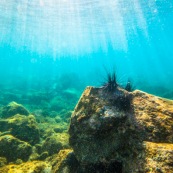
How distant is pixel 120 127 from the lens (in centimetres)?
398

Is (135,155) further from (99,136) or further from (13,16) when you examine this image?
(13,16)

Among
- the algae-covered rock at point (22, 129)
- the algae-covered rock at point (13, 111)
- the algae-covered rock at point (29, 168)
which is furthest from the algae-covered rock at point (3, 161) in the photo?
the algae-covered rock at point (13, 111)

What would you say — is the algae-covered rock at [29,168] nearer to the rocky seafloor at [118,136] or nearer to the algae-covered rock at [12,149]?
the rocky seafloor at [118,136]

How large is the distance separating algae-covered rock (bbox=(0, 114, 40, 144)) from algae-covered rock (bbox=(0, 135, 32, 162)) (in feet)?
5.17

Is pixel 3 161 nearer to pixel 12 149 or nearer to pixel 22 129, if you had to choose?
pixel 12 149

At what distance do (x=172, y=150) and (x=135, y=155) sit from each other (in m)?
0.60

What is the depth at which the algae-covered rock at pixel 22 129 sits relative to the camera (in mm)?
8430

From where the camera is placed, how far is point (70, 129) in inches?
180

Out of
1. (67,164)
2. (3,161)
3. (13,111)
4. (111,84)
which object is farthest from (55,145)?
(13,111)

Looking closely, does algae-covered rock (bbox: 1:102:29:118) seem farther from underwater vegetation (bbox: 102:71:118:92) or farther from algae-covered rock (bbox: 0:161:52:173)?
underwater vegetation (bbox: 102:71:118:92)

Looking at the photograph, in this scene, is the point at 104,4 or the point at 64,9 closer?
the point at 104,4

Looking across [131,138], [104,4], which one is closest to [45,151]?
[131,138]

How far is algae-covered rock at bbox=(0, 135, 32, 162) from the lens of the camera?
6.54m

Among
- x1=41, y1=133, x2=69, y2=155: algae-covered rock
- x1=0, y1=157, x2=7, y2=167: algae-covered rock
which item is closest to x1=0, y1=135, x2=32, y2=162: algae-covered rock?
x1=0, y1=157, x2=7, y2=167: algae-covered rock
